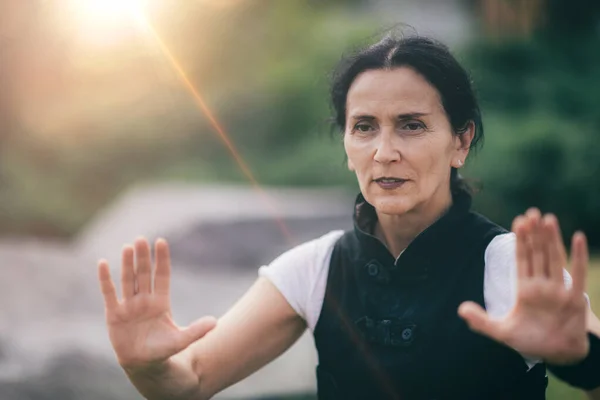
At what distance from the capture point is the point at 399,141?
2.35m

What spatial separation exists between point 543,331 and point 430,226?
21.0 inches

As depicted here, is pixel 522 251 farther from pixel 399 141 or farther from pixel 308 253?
pixel 308 253

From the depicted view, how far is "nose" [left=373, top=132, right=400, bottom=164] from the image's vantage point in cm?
232

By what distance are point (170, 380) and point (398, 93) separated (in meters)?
1.04

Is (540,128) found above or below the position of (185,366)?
above

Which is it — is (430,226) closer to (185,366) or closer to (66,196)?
(185,366)

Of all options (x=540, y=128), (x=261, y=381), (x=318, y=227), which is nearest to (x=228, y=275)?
(x=318, y=227)

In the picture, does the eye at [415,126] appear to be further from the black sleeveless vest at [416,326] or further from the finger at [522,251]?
the finger at [522,251]

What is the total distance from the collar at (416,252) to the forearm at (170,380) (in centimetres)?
60

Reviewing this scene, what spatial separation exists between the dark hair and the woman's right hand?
31.6 inches

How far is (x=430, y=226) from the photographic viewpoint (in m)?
2.38

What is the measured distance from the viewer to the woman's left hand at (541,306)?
1.91 m

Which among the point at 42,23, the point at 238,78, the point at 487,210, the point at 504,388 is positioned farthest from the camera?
the point at 238,78

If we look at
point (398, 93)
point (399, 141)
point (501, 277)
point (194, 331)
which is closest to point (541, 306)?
point (501, 277)
